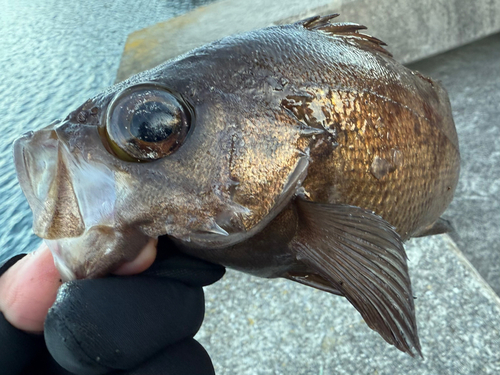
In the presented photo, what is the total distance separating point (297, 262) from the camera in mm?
897

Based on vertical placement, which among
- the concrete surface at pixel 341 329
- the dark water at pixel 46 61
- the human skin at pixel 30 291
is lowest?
the concrete surface at pixel 341 329

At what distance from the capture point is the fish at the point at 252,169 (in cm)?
71

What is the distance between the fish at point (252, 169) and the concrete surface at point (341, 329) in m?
0.76

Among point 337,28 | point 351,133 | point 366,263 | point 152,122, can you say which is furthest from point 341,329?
point 152,122

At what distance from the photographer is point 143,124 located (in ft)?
2.30

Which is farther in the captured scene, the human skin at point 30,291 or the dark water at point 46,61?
the dark water at point 46,61

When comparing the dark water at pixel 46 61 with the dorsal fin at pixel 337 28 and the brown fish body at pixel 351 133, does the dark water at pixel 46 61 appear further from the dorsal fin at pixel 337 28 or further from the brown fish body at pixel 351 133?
the dorsal fin at pixel 337 28

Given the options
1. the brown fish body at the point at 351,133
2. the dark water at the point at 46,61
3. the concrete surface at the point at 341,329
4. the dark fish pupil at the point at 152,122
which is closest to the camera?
the dark fish pupil at the point at 152,122

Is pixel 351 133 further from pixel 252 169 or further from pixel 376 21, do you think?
pixel 376 21

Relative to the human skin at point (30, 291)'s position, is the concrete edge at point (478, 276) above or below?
below

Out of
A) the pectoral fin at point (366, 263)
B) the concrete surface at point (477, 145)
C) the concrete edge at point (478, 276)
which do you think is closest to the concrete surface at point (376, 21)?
the concrete surface at point (477, 145)

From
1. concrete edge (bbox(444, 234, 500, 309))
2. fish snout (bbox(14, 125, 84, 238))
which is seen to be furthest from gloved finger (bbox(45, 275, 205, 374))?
concrete edge (bbox(444, 234, 500, 309))

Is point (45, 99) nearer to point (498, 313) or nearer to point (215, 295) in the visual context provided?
point (215, 295)

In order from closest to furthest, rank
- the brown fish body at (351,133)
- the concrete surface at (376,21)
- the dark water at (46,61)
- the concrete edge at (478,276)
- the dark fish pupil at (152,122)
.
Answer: the dark fish pupil at (152,122), the brown fish body at (351,133), the dark water at (46,61), the concrete edge at (478,276), the concrete surface at (376,21)
